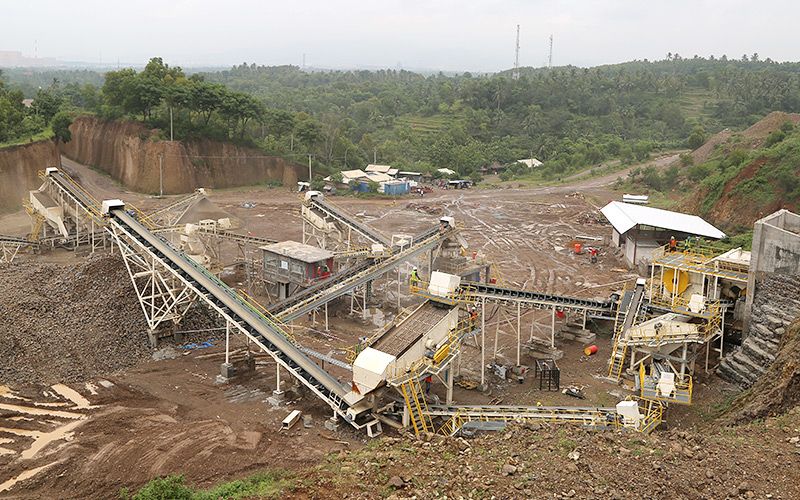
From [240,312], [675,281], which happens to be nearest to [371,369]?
[240,312]

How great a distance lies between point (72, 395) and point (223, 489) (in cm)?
968

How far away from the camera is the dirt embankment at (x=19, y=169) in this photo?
5509 cm

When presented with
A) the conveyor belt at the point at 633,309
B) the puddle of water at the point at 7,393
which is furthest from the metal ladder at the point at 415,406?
the puddle of water at the point at 7,393

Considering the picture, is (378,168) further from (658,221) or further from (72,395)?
(72,395)

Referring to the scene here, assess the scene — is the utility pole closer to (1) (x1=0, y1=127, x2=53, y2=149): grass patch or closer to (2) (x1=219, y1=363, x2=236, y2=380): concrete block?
(1) (x1=0, y1=127, x2=53, y2=149): grass patch

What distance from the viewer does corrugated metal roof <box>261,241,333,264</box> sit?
35.3 metres

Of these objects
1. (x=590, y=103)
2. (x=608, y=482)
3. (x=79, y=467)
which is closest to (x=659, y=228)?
(x=608, y=482)

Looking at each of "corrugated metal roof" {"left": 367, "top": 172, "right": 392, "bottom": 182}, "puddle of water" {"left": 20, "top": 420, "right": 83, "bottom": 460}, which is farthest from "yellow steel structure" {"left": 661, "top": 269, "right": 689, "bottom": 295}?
"corrugated metal roof" {"left": 367, "top": 172, "right": 392, "bottom": 182}

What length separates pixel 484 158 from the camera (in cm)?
9819

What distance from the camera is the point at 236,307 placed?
87.5 ft

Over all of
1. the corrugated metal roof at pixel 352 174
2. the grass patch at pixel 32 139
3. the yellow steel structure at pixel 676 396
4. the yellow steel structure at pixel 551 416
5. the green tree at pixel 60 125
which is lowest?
the yellow steel structure at pixel 551 416

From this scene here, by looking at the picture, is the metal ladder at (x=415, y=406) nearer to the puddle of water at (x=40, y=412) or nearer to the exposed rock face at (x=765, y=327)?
the puddle of water at (x=40, y=412)

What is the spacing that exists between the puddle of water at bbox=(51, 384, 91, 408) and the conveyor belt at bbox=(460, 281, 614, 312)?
14.0m

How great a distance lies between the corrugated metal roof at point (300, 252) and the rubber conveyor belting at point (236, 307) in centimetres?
734
